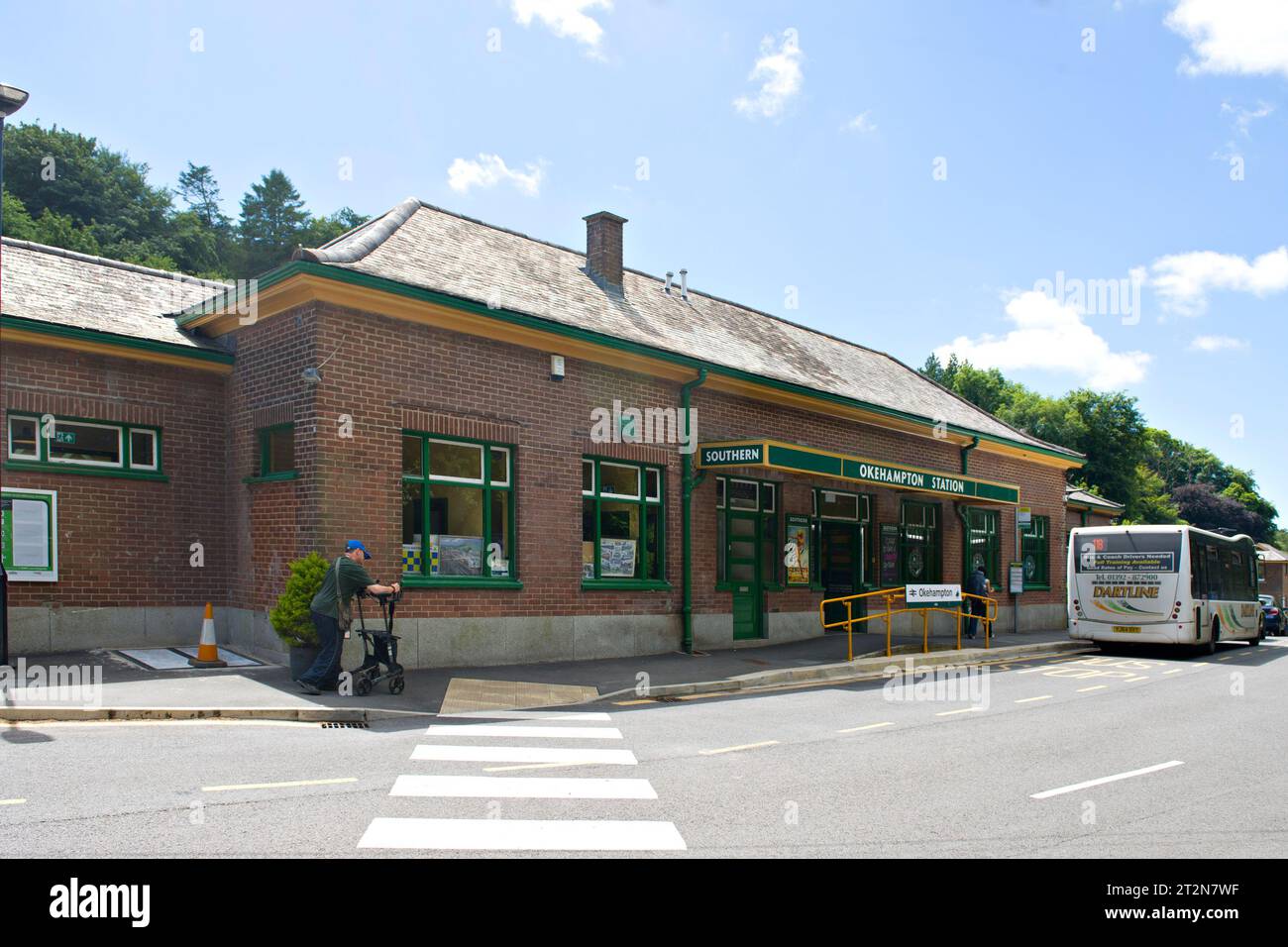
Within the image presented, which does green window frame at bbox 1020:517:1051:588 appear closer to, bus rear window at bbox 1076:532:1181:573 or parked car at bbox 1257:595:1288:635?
bus rear window at bbox 1076:532:1181:573

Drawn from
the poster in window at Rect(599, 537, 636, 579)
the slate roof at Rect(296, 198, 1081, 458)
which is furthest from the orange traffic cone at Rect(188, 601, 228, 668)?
the poster in window at Rect(599, 537, 636, 579)

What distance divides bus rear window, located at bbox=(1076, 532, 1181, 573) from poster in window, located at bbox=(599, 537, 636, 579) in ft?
36.1

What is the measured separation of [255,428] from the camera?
14156mm

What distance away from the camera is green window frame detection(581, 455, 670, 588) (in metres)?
16.2

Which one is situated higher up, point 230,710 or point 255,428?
point 255,428

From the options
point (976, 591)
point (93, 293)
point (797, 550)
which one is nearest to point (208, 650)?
point (93, 293)

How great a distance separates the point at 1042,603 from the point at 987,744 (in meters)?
21.3

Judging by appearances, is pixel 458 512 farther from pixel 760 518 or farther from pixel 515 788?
pixel 515 788

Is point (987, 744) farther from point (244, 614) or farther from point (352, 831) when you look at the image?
point (244, 614)

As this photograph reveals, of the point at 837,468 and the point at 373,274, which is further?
the point at 837,468

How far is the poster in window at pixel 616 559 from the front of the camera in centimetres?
1639

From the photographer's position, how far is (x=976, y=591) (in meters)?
24.4

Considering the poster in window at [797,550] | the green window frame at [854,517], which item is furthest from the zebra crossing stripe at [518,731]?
the green window frame at [854,517]
